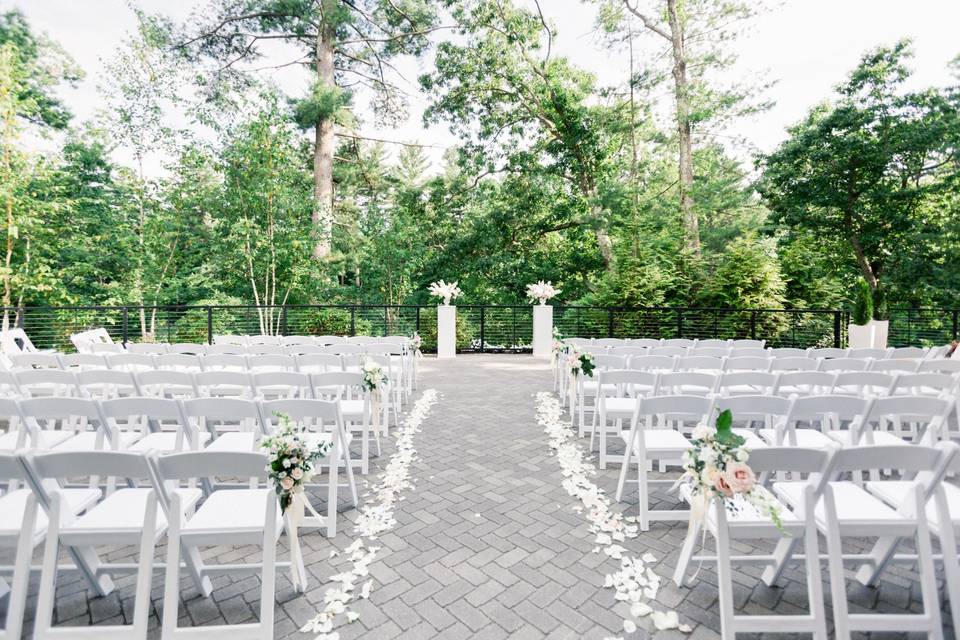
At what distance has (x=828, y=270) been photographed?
18031 mm

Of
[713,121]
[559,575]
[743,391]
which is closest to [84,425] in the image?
[559,575]

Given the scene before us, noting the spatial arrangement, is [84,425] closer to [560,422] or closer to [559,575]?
[559,575]

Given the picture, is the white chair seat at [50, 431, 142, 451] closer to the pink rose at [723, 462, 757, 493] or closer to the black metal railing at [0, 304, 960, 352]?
the pink rose at [723, 462, 757, 493]

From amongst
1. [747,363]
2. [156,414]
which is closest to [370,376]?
[156,414]

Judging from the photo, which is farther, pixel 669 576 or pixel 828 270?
pixel 828 270

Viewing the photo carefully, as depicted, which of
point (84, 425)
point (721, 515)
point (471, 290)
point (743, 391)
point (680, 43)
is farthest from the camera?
point (471, 290)

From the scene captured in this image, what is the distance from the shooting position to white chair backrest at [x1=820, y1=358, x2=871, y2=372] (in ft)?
17.1

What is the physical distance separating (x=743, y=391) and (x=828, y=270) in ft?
54.2

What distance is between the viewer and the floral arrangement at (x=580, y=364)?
523 cm

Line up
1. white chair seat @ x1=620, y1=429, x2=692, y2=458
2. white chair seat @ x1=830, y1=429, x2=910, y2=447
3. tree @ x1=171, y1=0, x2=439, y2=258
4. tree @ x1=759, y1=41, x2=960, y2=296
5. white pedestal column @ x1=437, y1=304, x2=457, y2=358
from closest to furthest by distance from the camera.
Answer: white chair seat @ x1=620, y1=429, x2=692, y2=458 → white chair seat @ x1=830, y1=429, x2=910, y2=447 → white pedestal column @ x1=437, y1=304, x2=457, y2=358 → tree @ x1=759, y1=41, x2=960, y2=296 → tree @ x1=171, y1=0, x2=439, y2=258

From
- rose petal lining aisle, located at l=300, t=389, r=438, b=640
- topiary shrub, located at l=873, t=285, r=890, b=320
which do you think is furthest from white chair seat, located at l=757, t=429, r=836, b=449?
topiary shrub, located at l=873, t=285, r=890, b=320

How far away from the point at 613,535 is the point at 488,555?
828mm

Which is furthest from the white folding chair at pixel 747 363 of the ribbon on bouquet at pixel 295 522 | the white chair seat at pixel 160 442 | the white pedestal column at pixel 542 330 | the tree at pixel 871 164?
the tree at pixel 871 164

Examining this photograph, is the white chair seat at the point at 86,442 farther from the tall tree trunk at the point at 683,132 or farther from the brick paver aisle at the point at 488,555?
the tall tree trunk at the point at 683,132
